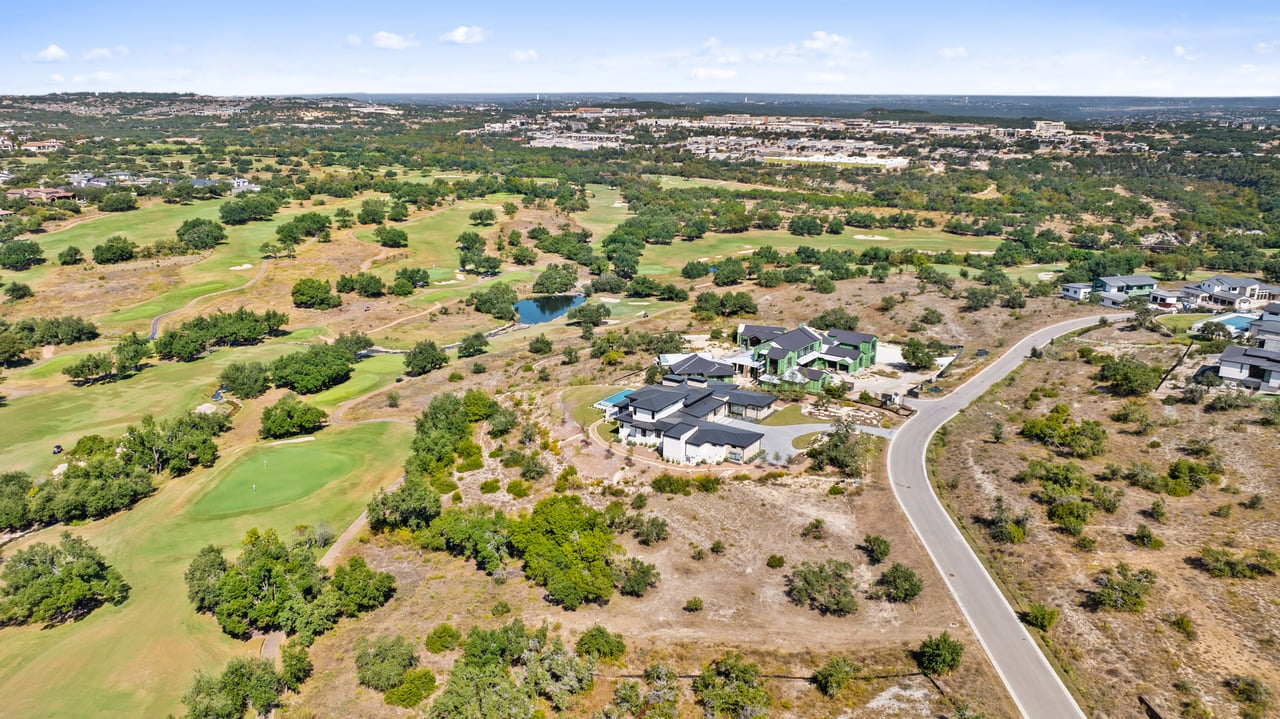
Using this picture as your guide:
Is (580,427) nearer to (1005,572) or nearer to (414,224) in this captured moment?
(1005,572)

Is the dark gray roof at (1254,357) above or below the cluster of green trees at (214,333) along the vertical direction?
above

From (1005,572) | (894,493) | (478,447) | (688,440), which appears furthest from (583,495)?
(1005,572)

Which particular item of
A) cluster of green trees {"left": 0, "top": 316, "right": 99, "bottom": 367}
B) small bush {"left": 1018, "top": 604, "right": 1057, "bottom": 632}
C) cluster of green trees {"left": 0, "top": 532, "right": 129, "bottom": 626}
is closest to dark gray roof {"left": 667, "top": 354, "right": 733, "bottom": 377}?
small bush {"left": 1018, "top": 604, "right": 1057, "bottom": 632}

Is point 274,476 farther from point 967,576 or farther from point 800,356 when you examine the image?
point 967,576

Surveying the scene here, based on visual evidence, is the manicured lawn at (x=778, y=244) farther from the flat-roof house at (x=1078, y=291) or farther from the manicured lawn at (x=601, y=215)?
the flat-roof house at (x=1078, y=291)

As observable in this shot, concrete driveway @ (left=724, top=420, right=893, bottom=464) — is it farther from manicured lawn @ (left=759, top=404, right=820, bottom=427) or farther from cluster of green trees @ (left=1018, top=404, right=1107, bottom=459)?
cluster of green trees @ (left=1018, top=404, right=1107, bottom=459)

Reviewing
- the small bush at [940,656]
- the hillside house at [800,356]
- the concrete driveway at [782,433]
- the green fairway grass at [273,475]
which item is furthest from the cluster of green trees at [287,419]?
the small bush at [940,656]

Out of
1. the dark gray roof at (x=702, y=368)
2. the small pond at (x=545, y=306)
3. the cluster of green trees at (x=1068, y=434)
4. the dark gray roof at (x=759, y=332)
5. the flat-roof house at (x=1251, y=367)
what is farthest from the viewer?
the small pond at (x=545, y=306)
